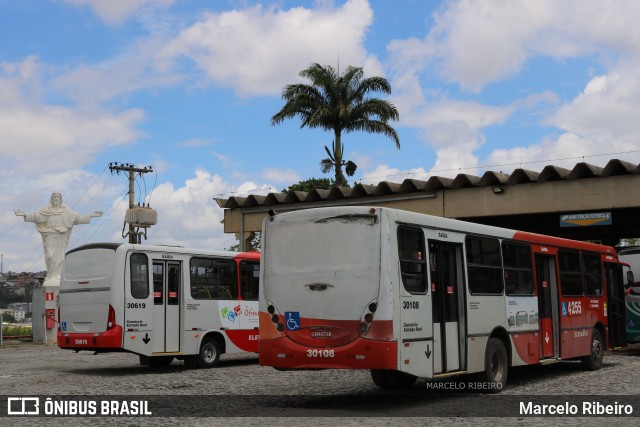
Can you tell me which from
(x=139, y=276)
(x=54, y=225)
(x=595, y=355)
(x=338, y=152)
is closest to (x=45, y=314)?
(x=54, y=225)

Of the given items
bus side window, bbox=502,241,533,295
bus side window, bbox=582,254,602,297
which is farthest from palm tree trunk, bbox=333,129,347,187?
bus side window, bbox=502,241,533,295

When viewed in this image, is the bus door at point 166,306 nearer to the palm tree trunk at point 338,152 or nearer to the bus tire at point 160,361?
the bus tire at point 160,361

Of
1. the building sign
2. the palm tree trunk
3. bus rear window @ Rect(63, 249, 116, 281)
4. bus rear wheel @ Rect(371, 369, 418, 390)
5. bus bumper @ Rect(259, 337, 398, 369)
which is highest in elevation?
the palm tree trunk

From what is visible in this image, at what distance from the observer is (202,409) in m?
12.2

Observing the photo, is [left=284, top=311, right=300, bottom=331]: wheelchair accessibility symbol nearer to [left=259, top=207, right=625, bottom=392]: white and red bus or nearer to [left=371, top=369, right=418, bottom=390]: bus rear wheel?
[left=259, top=207, right=625, bottom=392]: white and red bus

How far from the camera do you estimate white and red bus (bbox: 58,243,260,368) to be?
717 inches

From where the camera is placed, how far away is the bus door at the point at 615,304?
64.3ft

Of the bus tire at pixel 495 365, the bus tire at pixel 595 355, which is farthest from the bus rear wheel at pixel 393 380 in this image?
the bus tire at pixel 595 355

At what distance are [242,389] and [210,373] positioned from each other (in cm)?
368

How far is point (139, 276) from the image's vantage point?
1858 centimetres

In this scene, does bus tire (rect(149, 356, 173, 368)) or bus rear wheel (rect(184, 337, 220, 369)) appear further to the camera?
bus tire (rect(149, 356, 173, 368))

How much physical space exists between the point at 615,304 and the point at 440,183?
10.7 meters

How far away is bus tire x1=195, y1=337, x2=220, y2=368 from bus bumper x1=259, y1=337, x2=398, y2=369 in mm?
7601

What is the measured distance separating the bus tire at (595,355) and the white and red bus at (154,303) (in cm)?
785
